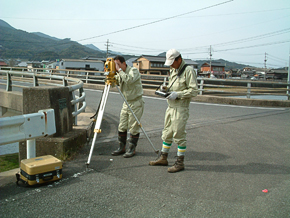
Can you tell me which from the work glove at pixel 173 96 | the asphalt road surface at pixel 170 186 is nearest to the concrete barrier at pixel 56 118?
the asphalt road surface at pixel 170 186

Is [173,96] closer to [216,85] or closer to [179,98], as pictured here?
[179,98]

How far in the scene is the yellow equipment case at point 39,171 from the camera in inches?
134

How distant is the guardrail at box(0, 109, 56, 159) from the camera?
10.8 ft

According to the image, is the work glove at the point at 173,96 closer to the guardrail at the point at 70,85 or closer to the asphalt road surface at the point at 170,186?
the asphalt road surface at the point at 170,186

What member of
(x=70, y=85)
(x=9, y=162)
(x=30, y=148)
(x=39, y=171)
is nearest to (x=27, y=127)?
(x=30, y=148)

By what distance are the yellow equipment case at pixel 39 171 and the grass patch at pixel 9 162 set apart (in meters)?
4.38

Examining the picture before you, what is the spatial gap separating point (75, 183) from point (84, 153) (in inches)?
53.5

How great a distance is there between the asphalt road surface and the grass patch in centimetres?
335

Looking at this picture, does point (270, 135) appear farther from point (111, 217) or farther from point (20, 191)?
point (20, 191)

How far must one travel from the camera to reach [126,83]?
15.2 feet

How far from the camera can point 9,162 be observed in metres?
8.38

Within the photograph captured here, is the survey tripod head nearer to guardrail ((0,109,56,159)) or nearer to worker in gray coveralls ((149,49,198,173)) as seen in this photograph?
worker in gray coveralls ((149,49,198,173))

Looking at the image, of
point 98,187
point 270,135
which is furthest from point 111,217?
point 270,135

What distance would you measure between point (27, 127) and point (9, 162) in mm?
5791
